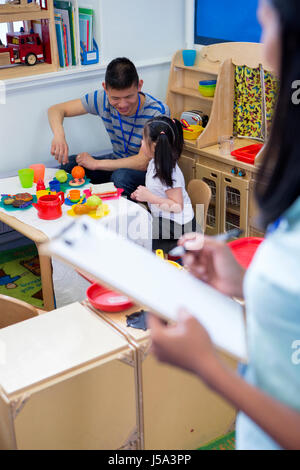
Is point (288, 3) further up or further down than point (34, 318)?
further up

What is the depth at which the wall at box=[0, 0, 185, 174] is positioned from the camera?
3.46 meters

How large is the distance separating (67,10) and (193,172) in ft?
4.12

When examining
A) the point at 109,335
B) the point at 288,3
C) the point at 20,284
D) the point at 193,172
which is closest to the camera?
the point at 288,3

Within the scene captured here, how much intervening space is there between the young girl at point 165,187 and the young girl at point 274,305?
197 centimetres

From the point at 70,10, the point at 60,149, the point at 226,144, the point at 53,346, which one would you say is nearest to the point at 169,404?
the point at 53,346

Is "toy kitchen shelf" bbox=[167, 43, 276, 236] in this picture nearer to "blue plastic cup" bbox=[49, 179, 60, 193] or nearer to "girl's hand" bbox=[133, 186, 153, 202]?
"girl's hand" bbox=[133, 186, 153, 202]

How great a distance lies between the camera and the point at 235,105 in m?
3.62

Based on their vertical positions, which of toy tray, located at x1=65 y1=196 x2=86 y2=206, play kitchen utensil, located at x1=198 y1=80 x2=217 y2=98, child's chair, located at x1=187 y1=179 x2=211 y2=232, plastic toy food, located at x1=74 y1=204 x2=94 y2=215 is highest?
play kitchen utensil, located at x1=198 y1=80 x2=217 y2=98

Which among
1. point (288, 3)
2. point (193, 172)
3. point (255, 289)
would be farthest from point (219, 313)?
point (193, 172)

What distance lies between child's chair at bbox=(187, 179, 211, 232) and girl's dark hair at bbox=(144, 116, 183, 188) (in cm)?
19

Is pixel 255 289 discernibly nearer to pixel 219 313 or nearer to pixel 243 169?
pixel 219 313

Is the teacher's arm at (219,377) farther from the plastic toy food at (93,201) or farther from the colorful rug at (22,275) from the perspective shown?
the colorful rug at (22,275)

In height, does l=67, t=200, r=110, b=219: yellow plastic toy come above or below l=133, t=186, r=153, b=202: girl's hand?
above

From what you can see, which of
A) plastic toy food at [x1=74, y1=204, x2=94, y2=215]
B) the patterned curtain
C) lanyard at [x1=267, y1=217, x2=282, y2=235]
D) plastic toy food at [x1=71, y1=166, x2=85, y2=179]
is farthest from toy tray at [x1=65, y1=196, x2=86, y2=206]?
lanyard at [x1=267, y1=217, x2=282, y2=235]
